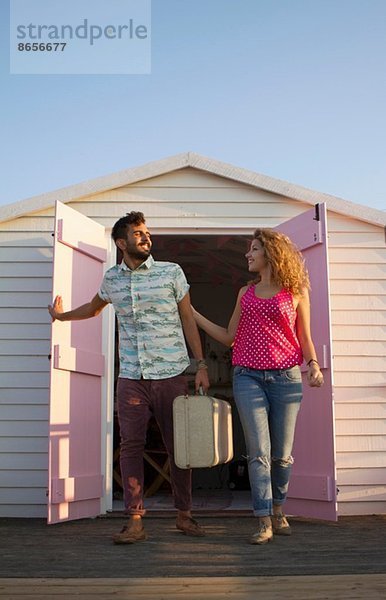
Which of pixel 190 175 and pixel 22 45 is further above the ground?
pixel 22 45

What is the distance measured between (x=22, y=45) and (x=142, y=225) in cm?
332

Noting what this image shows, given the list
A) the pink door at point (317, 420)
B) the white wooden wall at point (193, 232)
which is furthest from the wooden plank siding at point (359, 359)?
the pink door at point (317, 420)

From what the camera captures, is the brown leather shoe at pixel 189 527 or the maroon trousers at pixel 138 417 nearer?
the maroon trousers at pixel 138 417

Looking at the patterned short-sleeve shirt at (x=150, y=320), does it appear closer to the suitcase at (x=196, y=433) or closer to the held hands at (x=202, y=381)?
the held hands at (x=202, y=381)

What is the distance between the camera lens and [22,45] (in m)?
6.31

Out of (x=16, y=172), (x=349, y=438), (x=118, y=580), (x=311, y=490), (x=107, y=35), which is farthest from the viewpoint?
(x=16, y=172)

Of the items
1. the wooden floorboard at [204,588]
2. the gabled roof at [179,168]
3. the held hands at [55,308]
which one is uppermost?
the gabled roof at [179,168]

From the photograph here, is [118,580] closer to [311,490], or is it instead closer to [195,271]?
[311,490]

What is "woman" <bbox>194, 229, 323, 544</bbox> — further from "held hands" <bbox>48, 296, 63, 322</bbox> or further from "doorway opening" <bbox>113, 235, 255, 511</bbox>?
"doorway opening" <bbox>113, 235, 255, 511</bbox>

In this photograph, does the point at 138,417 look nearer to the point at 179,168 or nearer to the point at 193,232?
the point at 193,232

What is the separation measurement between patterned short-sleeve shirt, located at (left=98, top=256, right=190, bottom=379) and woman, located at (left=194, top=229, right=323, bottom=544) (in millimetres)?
200

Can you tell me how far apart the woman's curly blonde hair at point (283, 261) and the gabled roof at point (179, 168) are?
1.81 m

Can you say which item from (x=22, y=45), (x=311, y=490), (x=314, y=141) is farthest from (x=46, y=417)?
(x=314, y=141)

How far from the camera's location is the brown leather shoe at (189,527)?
148 inches
